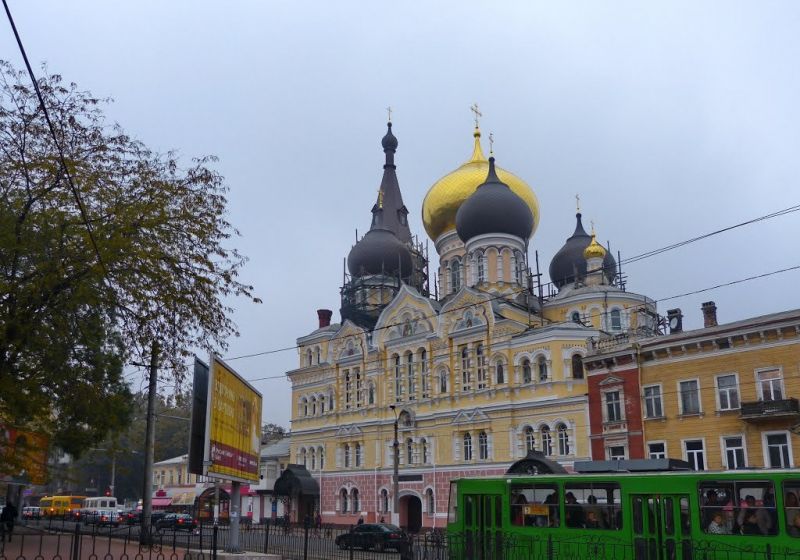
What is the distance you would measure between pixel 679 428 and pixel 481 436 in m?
12.9

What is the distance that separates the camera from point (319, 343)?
181 ft

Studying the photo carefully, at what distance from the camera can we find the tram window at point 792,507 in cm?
1574

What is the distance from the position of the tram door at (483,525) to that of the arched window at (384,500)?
2660 centimetres

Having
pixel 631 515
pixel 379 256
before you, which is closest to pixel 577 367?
pixel 379 256

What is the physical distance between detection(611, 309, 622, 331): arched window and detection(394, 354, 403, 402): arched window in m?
13.2

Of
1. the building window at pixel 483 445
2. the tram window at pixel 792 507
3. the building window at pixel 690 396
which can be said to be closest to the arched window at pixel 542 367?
the building window at pixel 483 445

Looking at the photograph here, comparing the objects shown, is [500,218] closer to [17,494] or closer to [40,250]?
[17,494]

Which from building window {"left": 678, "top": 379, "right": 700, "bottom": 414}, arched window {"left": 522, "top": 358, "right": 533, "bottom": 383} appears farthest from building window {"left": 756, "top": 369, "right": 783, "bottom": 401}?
arched window {"left": 522, "top": 358, "right": 533, "bottom": 383}

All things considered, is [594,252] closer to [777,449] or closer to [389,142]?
[777,449]

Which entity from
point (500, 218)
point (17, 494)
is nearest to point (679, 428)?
point (500, 218)

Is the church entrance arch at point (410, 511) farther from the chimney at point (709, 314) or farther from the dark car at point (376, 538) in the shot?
the chimney at point (709, 314)

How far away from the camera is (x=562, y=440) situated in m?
39.4

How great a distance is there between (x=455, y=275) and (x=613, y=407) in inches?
812

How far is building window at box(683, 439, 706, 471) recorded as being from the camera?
32156mm
